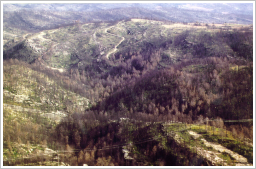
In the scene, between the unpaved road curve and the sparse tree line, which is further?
the sparse tree line

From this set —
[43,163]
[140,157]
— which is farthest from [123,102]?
[43,163]

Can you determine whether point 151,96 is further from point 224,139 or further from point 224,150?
point 224,150

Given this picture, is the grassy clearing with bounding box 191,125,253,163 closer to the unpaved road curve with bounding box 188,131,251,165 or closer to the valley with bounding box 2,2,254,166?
the valley with bounding box 2,2,254,166

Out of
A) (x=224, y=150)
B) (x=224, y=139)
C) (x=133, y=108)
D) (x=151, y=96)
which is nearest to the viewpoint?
(x=224, y=150)

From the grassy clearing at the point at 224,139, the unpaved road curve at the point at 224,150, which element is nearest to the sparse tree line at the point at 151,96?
the grassy clearing at the point at 224,139

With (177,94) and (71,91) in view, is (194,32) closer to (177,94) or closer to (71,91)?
(177,94)

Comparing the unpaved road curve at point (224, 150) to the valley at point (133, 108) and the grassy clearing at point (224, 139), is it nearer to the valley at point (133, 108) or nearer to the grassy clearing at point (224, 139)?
the valley at point (133, 108)

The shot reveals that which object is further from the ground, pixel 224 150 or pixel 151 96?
pixel 151 96

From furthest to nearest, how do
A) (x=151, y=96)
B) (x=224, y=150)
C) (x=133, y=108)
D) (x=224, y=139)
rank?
(x=151, y=96) → (x=133, y=108) → (x=224, y=139) → (x=224, y=150)

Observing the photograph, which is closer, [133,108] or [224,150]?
[224,150]

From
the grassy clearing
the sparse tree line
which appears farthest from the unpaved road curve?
the sparse tree line

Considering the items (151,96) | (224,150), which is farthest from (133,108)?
(224,150)

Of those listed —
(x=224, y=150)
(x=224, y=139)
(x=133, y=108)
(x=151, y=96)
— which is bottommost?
(x=224, y=150)
